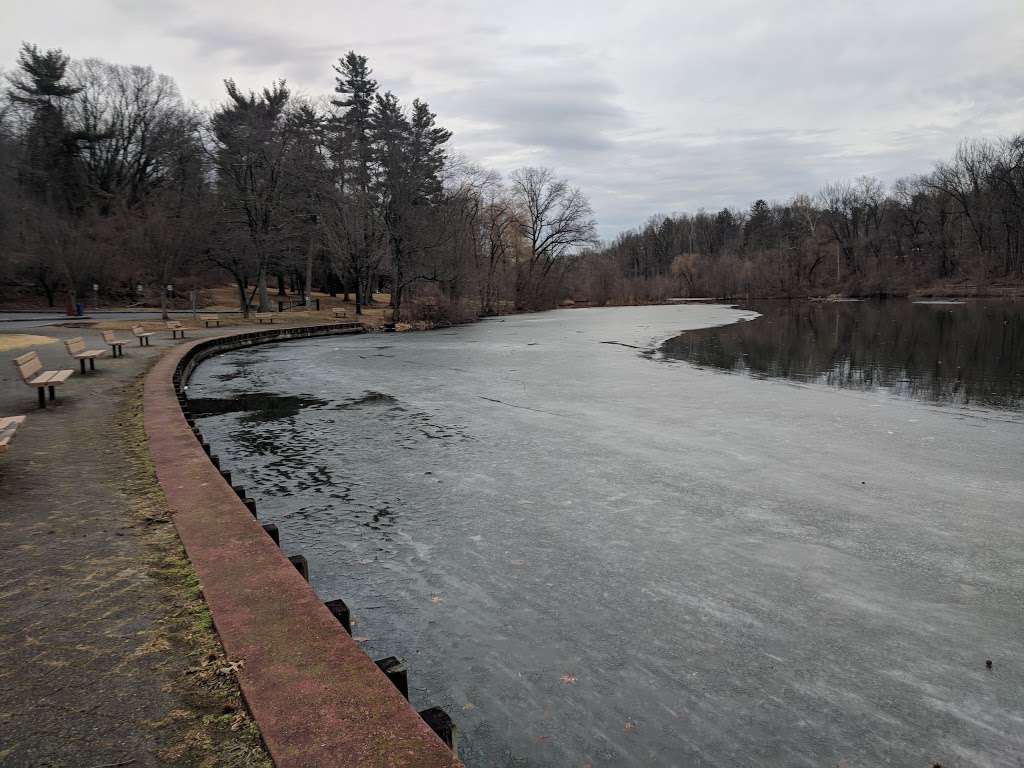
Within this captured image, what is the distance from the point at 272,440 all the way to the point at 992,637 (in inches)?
368

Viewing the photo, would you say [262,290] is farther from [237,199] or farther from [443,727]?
[443,727]

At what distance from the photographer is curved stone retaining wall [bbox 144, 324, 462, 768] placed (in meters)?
2.52

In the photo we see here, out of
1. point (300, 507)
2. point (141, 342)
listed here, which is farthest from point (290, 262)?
point (300, 507)

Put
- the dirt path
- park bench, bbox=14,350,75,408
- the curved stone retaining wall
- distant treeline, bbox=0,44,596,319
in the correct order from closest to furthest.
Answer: the curved stone retaining wall, the dirt path, park bench, bbox=14,350,75,408, distant treeline, bbox=0,44,596,319

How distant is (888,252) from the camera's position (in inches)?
3472

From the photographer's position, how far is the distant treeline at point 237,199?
40.2 m

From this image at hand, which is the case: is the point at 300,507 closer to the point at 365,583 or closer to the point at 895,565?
the point at 365,583

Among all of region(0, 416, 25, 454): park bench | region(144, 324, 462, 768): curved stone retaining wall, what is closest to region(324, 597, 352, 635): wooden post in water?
region(144, 324, 462, 768): curved stone retaining wall

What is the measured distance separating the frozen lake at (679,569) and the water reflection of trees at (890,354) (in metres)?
3.32

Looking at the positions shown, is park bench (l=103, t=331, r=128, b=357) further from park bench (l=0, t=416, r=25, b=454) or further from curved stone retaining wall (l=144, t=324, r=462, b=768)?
curved stone retaining wall (l=144, t=324, r=462, b=768)

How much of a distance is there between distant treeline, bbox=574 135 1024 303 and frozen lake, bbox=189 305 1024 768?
2761 inches

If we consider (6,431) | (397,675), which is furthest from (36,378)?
(397,675)

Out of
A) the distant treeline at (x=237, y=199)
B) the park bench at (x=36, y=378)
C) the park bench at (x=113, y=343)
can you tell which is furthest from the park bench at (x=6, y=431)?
the distant treeline at (x=237, y=199)

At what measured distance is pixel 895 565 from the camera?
18.0 ft
